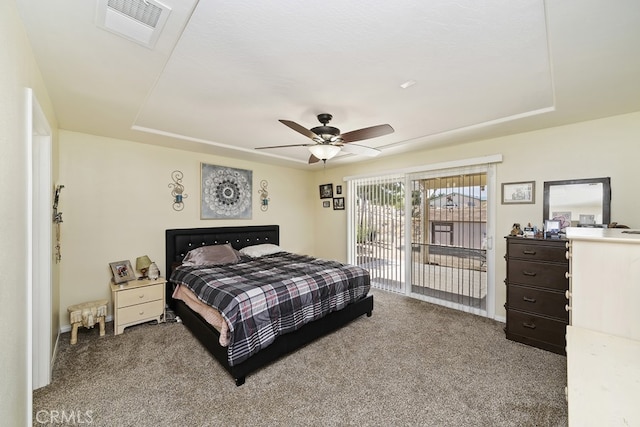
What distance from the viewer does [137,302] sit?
3.04 meters

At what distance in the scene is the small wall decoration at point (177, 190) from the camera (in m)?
3.79

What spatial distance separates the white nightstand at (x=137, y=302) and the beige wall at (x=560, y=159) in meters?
4.10

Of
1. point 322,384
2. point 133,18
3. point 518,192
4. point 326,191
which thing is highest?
point 133,18

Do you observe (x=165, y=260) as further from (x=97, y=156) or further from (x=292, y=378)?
(x=292, y=378)

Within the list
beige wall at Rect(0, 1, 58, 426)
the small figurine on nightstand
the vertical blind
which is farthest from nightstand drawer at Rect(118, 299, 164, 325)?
the small figurine on nightstand

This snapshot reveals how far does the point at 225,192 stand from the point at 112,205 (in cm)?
151

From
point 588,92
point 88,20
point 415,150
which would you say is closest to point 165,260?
point 88,20

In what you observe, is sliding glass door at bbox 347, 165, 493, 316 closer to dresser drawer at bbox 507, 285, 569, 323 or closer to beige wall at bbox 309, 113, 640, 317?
beige wall at bbox 309, 113, 640, 317

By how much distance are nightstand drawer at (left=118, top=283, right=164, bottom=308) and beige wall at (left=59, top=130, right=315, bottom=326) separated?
0.56 metres

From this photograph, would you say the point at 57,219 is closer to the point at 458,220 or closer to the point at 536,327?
the point at 458,220

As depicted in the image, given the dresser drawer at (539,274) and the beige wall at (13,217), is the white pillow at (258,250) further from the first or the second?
the dresser drawer at (539,274)

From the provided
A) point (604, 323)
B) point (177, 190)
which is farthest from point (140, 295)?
point (604, 323)

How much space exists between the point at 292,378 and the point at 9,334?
5.86ft

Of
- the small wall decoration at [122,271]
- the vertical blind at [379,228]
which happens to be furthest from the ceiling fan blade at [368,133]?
the small wall decoration at [122,271]
